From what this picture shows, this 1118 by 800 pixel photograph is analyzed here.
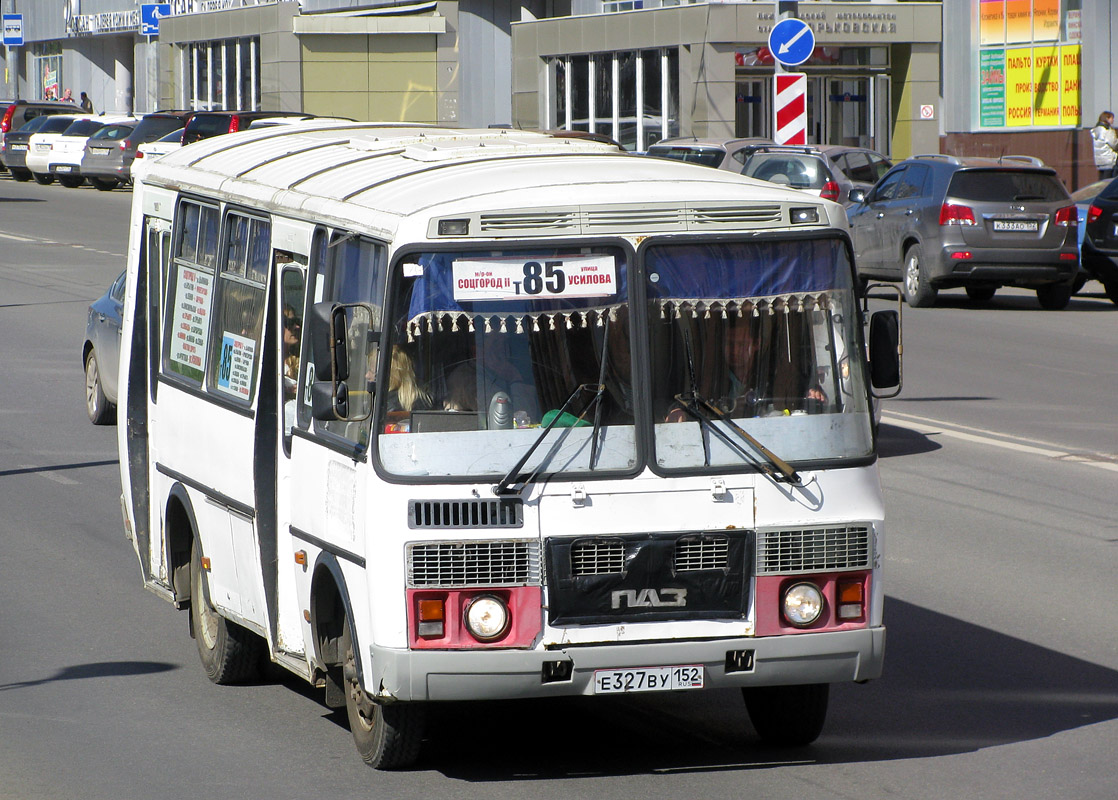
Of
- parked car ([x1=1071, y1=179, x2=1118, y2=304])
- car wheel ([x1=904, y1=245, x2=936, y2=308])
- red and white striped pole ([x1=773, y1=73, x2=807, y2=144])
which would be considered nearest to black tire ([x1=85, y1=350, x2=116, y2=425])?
red and white striped pole ([x1=773, y1=73, x2=807, y2=144])

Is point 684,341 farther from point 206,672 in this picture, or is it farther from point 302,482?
point 206,672

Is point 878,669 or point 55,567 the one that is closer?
point 878,669

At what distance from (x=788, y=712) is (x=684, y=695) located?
2.79 feet

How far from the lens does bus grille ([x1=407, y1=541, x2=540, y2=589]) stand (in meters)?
5.81

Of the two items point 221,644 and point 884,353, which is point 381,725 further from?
point 884,353

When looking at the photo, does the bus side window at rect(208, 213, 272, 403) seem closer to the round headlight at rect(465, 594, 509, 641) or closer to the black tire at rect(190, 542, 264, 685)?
the black tire at rect(190, 542, 264, 685)

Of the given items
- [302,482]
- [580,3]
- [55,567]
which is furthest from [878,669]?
[580,3]

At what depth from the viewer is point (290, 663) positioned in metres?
6.79

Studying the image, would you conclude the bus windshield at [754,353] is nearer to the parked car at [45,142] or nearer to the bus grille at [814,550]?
the bus grille at [814,550]

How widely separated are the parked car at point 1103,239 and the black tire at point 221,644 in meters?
17.4

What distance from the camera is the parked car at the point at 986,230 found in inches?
877

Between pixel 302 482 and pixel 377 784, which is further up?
pixel 302 482

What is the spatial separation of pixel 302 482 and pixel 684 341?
4.87 ft

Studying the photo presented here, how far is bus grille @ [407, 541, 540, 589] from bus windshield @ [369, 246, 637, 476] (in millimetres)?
231
